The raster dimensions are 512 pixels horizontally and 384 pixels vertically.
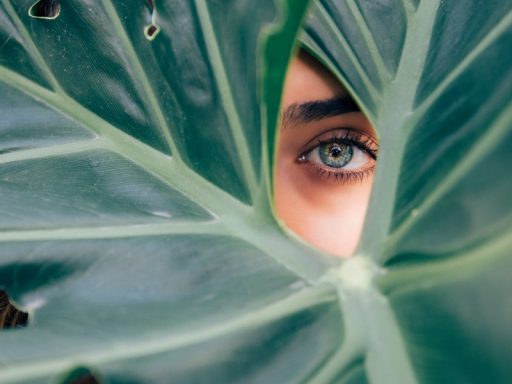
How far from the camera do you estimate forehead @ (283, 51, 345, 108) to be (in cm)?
81

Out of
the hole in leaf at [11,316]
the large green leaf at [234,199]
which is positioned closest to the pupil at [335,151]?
the large green leaf at [234,199]

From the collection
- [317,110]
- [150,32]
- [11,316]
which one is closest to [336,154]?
[317,110]

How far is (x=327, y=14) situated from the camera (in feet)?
2.42

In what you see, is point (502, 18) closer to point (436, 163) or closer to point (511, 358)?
point (436, 163)

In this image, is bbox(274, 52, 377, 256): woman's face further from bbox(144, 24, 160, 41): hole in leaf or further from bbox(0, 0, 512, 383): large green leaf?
bbox(144, 24, 160, 41): hole in leaf

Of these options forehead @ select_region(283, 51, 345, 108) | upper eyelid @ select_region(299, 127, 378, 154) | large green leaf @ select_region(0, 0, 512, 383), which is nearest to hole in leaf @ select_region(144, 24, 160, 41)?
large green leaf @ select_region(0, 0, 512, 383)

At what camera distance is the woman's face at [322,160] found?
825mm

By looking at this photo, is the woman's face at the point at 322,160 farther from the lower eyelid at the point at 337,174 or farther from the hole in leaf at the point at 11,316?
the hole in leaf at the point at 11,316

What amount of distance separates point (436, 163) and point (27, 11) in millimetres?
489

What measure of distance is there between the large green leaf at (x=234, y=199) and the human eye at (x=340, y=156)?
24 centimetres

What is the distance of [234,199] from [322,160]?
43 centimetres

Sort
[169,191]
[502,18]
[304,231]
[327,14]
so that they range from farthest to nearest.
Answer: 1. [304,231]
2. [327,14]
3. [169,191]
4. [502,18]

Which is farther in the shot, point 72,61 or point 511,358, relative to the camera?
point 72,61

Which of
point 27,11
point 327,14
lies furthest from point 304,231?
point 27,11
